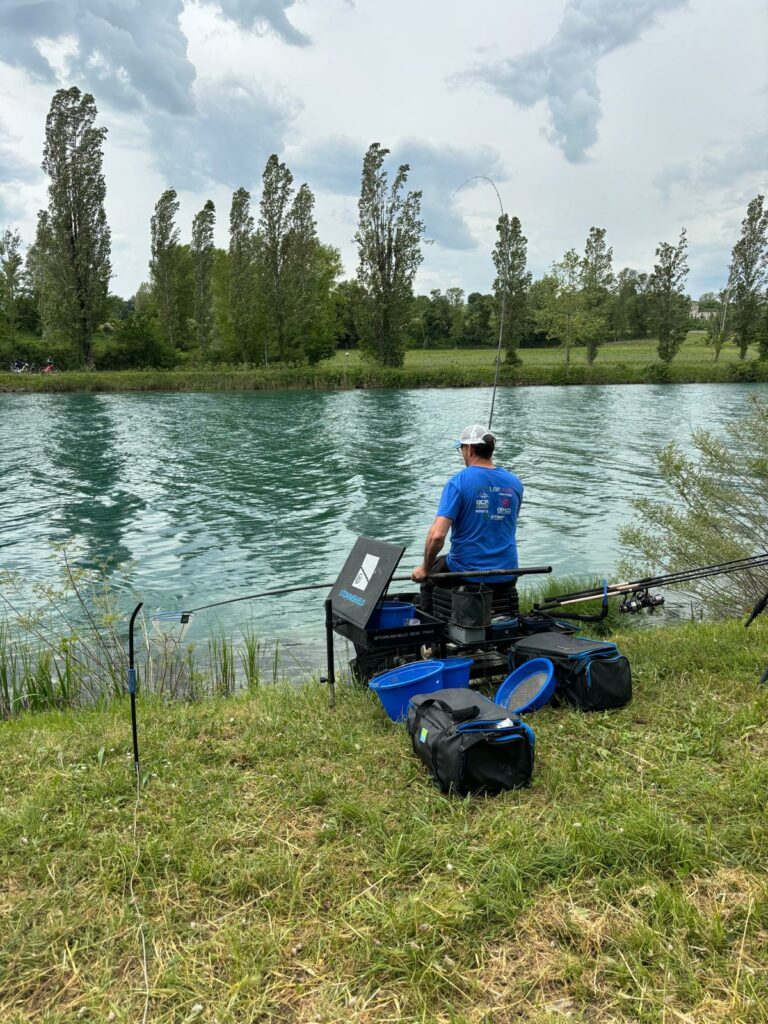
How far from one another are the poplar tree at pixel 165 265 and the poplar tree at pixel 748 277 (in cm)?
5403

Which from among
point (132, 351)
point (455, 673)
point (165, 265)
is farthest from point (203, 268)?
point (455, 673)

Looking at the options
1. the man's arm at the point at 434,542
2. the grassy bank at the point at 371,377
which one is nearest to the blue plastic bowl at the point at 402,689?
the man's arm at the point at 434,542

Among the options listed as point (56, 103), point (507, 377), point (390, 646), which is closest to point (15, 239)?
point (56, 103)

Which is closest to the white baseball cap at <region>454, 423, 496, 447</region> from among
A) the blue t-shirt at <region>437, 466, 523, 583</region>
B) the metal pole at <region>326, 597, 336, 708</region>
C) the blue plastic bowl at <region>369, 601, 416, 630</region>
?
the blue t-shirt at <region>437, 466, 523, 583</region>

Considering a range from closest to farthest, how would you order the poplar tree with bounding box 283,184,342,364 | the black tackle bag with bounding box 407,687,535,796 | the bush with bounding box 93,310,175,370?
the black tackle bag with bounding box 407,687,535,796 < the bush with bounding box 93,310,175,370 < the poplar tree with bounding box 283,184,342,364

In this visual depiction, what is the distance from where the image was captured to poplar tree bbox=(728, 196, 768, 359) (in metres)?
69.1

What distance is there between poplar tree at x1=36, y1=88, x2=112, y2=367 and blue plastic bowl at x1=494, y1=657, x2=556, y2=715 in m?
57.0

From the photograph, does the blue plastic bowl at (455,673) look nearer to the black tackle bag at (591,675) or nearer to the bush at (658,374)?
the black tackle bag at (591,675)

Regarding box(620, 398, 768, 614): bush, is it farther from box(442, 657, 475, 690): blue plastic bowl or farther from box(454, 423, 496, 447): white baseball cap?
box(442, 657, 475, 690): blue plastic bowl

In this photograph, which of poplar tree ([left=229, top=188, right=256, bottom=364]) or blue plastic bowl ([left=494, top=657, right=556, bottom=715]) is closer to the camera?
blue plastic bowl ([left=494, top=657, right=556, bottom=715])

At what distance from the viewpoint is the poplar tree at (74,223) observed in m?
52.5

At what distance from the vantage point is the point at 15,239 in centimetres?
7800

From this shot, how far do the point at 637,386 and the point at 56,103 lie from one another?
48.1m

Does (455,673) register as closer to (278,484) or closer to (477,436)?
(477,436)
